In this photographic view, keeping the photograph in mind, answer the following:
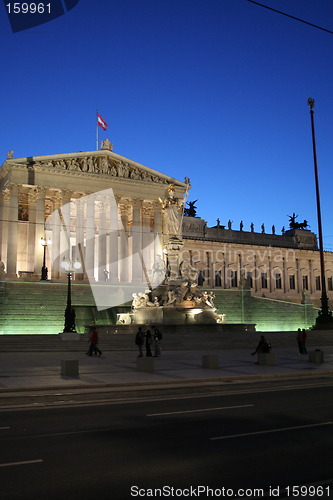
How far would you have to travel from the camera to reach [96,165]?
6531 centimetres

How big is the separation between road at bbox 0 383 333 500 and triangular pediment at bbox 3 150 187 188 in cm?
5106

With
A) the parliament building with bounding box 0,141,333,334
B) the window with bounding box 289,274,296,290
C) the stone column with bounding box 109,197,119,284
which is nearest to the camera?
the parliament building with bounding box 0,141,333,334

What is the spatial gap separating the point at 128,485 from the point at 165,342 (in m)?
25.8

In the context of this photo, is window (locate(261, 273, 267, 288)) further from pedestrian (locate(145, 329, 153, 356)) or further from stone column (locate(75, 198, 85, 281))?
pedestrian (locate(145, 329, 153, 356))

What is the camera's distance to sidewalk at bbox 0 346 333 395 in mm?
16766

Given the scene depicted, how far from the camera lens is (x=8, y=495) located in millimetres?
5887

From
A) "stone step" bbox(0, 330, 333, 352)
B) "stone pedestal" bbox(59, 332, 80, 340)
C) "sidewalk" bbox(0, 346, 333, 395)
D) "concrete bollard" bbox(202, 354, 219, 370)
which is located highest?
"stone pedestal" bbox(59, 332, 80, 340)

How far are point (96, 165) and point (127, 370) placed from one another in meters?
47.4

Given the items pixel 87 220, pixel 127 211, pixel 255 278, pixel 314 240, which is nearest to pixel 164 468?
pixel 87 220

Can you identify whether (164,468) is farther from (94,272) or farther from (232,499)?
(94,272)

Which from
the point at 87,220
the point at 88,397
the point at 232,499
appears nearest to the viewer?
the point at 232,499

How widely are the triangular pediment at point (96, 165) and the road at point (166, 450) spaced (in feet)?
168

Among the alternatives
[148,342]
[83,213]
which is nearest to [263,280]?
[83,213]

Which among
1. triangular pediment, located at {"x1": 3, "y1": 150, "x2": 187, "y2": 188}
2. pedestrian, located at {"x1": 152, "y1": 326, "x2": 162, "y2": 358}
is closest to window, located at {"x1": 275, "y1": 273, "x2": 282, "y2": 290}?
triangular pediment, located at {"x1": 3, "y1": 150, "x2": 187, "y2": 188}
